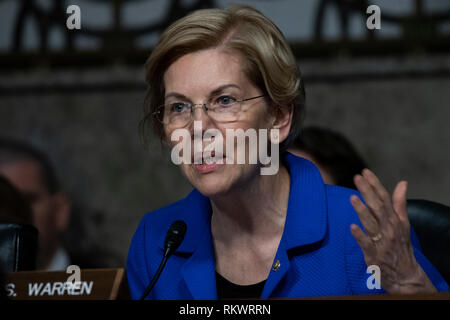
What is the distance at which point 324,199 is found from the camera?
71.4 inches

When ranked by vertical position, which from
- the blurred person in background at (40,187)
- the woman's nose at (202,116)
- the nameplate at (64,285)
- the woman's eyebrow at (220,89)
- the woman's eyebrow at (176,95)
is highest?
the woman's eyebrow at (220,89)

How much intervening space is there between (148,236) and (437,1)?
347 centimetres

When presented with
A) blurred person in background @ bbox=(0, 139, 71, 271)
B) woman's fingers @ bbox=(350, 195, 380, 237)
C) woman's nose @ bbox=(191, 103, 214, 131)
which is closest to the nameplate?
woman's nose @ bbox=(191, 103, 214, 131)

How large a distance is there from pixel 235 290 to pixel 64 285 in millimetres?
478

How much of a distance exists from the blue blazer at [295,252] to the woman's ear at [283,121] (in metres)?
0.15

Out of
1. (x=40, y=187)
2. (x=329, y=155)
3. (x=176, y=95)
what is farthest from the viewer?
(x=40, y=187)

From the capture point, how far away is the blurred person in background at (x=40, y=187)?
4688 mm

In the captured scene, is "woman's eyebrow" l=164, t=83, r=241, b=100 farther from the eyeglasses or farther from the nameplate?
the nameplate

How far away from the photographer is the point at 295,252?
1702 mm

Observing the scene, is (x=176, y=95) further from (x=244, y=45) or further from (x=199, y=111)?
(x=244, y=45)

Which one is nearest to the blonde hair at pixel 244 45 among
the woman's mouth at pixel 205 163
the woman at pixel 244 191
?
the woman at pixel 244 191

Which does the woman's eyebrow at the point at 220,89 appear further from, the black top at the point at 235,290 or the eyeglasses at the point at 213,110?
the black top at the point at 235,290

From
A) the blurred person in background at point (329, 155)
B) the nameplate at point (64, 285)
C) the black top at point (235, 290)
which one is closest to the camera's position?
the nameplate at point (64, 285)

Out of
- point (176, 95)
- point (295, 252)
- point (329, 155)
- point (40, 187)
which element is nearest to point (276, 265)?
point (295, 252)
